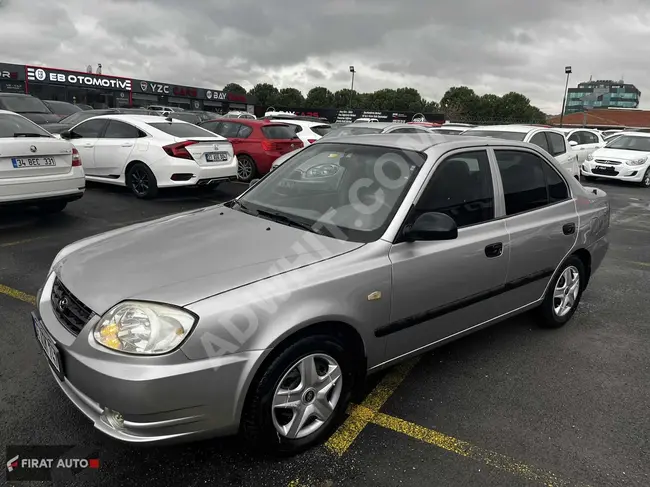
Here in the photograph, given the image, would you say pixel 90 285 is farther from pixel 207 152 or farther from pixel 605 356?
pixel 207 152

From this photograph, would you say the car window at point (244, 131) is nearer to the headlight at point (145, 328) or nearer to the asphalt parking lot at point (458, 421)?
the asphalt parking lot at point (458, 421)

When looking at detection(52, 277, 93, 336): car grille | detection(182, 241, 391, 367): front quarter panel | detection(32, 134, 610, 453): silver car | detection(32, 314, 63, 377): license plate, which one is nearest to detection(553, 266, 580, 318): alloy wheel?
detection(32, 134, 610, 453): silver car

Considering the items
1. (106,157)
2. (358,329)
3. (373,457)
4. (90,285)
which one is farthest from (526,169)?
(106,157)

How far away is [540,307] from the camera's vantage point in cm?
393

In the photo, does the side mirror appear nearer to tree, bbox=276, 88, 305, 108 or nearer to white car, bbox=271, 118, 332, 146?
white car, bbox=271, 118, 332, 146

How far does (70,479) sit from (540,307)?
11.3 feet

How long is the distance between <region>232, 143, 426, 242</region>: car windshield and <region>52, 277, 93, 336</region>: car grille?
1192 mm

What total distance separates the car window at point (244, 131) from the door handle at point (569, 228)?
27.1 ft

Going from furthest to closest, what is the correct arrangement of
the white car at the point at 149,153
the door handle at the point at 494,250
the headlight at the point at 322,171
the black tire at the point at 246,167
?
1. the black tire at the point at 246,167
2. the white car at the point at 149,153
3. the headlight at the point at 322,171
4. the door handle at the point at 494,250

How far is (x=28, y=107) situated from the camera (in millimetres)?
13695

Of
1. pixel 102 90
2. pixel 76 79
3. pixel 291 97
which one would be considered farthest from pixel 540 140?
pixel 291 97

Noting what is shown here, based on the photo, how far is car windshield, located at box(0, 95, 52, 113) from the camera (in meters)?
13.1

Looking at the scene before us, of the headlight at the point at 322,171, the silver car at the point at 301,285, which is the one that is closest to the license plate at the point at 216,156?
the silver car at the point at 301,285

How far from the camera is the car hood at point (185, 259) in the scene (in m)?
2.17
